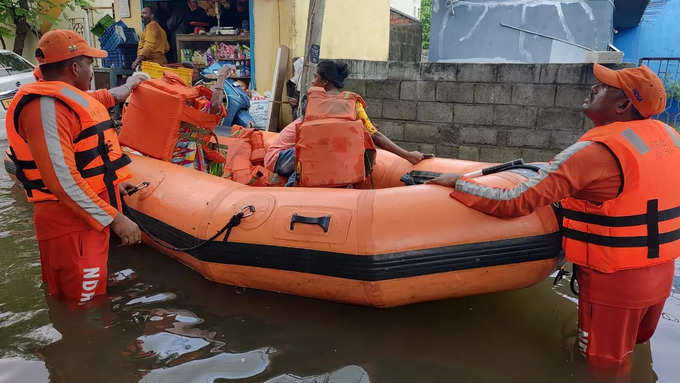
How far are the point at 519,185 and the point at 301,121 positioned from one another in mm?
1535

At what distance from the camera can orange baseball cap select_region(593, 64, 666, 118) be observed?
187 cm

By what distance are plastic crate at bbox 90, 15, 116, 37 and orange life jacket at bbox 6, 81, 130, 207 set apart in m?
7.27

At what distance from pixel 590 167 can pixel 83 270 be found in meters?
2.31

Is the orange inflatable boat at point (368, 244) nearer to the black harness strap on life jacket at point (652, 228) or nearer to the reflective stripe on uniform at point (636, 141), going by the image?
the black harness strap on life jacket at point (652, 228)

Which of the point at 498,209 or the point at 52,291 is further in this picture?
the point at 52,291

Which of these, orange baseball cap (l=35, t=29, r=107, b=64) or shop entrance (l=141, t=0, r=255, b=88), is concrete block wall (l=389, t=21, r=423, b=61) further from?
orange baseball cap (l=35, t=29, r=107, b=64)

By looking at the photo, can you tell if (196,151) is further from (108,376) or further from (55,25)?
(55,25)

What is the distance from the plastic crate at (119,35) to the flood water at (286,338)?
5800 millimetres

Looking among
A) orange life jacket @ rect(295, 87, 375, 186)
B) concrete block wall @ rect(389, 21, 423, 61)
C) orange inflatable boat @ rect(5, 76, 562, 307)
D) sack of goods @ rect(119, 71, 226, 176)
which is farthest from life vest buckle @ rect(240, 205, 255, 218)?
concrete block wall @ rect(389, 21, 423, 61)

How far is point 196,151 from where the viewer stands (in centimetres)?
387

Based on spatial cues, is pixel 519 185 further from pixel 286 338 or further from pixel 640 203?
pixel 286 338

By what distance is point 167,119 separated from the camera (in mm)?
3400

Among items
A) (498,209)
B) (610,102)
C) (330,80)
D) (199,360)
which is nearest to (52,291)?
(199,360)

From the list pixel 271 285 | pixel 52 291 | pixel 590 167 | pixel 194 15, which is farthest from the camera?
pixel 194 15
